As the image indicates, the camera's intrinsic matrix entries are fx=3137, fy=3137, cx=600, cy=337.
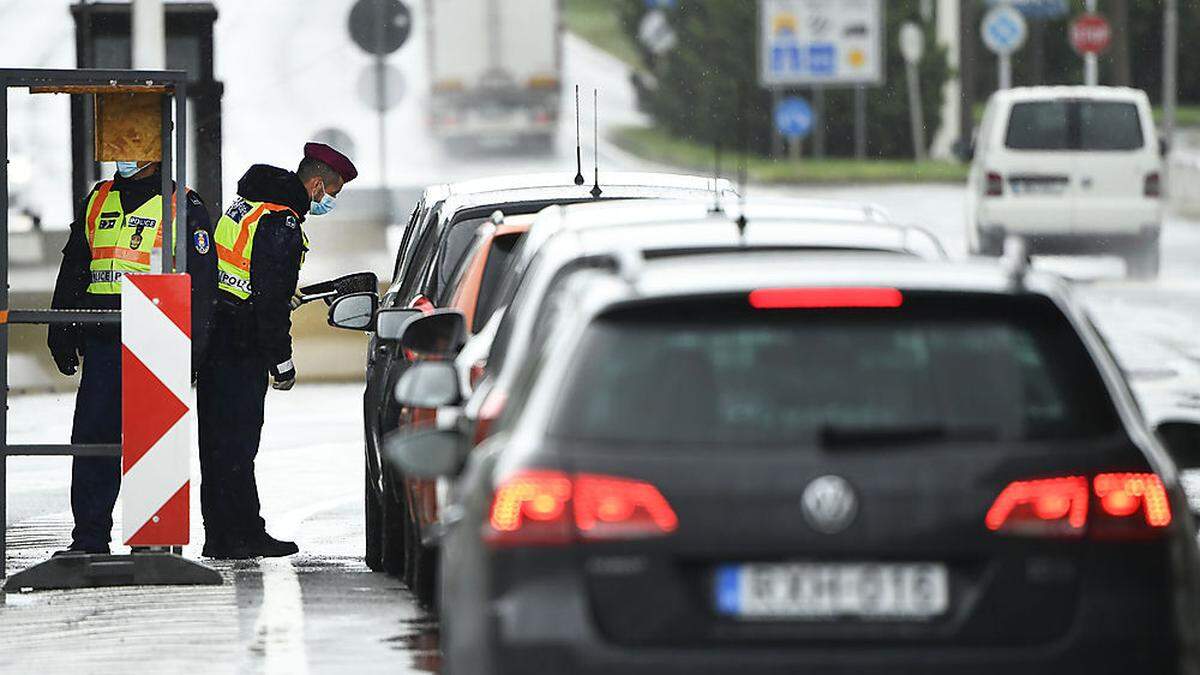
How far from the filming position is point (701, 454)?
5918 millimetres

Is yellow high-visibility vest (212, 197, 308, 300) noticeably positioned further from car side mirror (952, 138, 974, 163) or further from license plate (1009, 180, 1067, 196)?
car side mirror (952, 138, 974, 163)

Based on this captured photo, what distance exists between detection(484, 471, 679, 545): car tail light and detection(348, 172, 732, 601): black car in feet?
13.2

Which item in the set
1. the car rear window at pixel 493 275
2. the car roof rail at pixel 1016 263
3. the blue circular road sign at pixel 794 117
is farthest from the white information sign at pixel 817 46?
the car roof rail at pixel 1016 263

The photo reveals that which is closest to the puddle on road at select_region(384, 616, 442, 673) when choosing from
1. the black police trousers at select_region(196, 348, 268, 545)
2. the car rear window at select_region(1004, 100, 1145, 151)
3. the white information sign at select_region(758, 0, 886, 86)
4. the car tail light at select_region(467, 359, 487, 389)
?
the car tail light at select_region(467, 359, 487, 389)

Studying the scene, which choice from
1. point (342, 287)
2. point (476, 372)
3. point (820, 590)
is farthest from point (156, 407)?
point (820, 590)

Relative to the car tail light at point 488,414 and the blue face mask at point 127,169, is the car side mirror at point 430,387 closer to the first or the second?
the car tail light at point 488,414

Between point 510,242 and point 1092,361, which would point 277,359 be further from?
point 1092,361

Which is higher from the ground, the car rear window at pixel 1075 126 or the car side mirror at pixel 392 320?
the car rear window at pixel 1075 126

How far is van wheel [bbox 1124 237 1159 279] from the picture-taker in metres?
31.3

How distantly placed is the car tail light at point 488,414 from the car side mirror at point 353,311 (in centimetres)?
435

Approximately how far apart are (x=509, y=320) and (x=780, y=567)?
2.49 m

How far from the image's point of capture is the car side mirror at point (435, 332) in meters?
9.27

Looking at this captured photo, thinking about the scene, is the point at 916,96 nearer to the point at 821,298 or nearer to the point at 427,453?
the point at 427,453

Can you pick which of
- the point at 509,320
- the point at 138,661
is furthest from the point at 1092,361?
the point at 138,661
